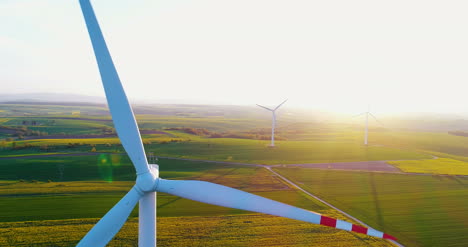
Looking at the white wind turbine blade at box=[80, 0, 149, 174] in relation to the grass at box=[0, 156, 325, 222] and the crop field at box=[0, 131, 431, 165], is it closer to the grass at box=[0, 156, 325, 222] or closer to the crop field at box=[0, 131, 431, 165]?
the grass at box=[0, 156, 325, 222]

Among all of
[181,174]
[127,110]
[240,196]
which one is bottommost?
[181,174]

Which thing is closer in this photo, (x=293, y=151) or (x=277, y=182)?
(x=277, y=182)

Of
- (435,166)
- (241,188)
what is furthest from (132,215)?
(435,166)

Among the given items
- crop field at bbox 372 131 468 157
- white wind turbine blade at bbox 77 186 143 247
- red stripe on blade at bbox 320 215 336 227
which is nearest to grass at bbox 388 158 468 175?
crop field at bbox 372 131 468 157

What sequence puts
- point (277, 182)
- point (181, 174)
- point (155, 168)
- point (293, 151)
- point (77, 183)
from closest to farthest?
point (155, 168) → point (77, 183) → point (277, 182) → point (181, 174) → point (293, 151)

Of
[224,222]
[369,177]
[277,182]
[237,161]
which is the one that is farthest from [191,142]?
[224,222]

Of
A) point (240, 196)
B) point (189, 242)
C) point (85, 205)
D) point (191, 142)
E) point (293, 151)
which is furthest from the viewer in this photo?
point (191, 142)

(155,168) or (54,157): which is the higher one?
(155,168)

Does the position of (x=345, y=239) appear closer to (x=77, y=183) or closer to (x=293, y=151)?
(x=77, y=183)
